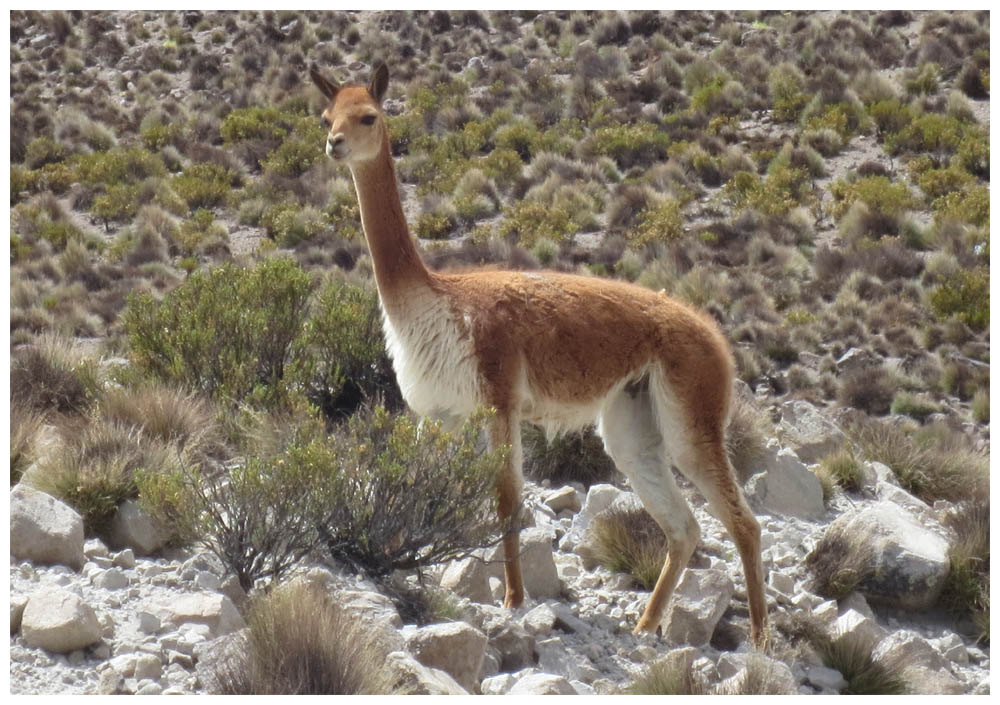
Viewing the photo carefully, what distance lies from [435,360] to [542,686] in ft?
5.75

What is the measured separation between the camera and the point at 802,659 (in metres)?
5.86

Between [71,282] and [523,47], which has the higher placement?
[523,47]

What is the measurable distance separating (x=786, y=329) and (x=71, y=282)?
10.3m

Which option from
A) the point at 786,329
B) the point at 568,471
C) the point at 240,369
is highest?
the point at 240,369

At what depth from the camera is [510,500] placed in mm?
5625

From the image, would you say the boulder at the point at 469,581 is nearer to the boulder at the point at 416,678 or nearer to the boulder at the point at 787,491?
the boulder at the point at 416,678

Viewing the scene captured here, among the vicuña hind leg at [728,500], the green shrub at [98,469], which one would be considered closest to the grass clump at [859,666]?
the vicuña hind leg at [728,500]

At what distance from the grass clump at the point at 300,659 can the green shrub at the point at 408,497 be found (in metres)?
1.11

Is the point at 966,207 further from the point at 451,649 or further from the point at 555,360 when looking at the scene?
the point at 451,649

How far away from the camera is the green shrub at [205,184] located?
70.8 feet

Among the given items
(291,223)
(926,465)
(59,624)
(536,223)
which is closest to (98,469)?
(59,624)

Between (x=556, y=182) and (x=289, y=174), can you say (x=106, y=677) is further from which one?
(x=289, y=174)

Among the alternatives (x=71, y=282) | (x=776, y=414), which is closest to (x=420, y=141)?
(x=71, y=282)

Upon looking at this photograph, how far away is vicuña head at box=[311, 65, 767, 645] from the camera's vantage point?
5641 millimetres
